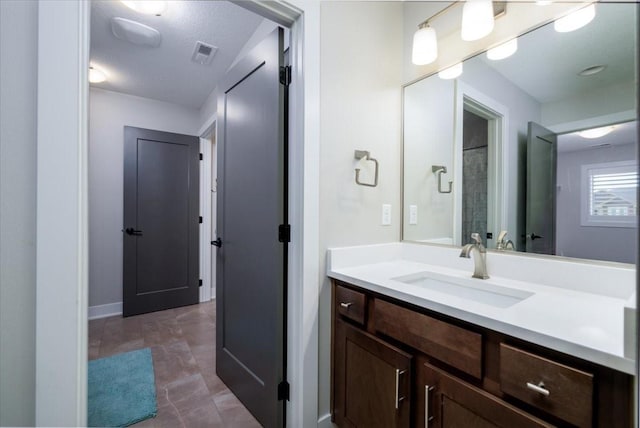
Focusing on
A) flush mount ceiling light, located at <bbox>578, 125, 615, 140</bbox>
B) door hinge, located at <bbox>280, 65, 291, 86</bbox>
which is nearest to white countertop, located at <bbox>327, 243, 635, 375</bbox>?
flush mount ceiling light, located at <bbox>578, 125, 615, 140</bbox>

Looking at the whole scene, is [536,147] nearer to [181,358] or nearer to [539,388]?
[539,388]

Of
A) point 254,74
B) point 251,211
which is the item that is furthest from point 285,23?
point 251,211

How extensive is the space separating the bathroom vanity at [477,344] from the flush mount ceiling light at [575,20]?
3.14 ft

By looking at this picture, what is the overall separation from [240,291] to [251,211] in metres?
0.52

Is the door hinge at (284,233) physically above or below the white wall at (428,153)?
below

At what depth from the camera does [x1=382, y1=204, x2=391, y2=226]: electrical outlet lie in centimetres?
167

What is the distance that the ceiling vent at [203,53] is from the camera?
224 centimetres

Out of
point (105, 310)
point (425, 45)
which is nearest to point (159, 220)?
point (105, 310)

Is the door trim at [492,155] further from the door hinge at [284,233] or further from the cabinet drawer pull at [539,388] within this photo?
the door hinge at [284,233]

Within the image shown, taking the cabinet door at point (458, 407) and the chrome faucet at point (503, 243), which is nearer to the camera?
the cabinet door at point (458, 407)

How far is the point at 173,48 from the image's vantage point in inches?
89.4

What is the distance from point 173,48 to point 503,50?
238cm

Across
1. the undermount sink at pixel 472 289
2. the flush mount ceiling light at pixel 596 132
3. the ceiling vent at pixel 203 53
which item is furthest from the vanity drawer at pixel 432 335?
the ceiling vent at pixel 203 53

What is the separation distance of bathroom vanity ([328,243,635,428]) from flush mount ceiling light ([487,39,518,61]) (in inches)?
38.1
